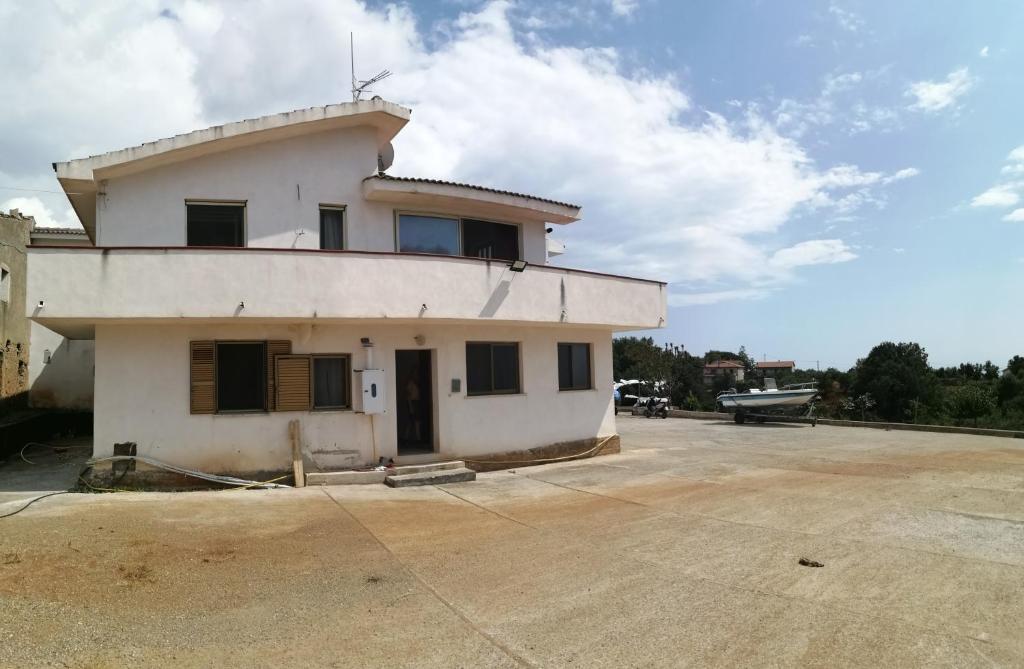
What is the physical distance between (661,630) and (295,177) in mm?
11577

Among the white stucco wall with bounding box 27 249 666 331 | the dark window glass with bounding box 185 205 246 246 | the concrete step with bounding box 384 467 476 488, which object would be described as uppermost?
the dark window glass with bounding box 185 205 246 246

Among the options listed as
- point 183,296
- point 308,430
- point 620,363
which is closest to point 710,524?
point 308,430

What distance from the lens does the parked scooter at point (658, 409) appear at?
104 ft

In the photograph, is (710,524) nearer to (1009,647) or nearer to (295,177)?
(1009,647)

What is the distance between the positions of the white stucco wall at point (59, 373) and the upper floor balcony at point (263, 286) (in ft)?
32.9

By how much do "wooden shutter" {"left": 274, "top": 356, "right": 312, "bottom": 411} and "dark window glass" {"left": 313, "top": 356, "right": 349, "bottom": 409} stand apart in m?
0.20

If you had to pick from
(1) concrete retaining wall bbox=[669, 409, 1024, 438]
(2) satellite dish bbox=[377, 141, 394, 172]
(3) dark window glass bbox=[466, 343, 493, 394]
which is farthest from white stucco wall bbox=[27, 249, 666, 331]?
(1) concrete retaining wall bbox=[669, 409, 1024, 438]

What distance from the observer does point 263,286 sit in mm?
11172

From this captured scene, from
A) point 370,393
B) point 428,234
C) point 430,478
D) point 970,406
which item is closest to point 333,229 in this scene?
point 428,234

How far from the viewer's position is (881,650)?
476 centimetres

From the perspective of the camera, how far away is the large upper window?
14359 mm

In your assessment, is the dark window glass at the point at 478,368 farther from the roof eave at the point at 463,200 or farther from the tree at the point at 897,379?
the tree at the point at 897,379

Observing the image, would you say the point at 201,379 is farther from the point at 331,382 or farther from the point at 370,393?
the point at 370,393

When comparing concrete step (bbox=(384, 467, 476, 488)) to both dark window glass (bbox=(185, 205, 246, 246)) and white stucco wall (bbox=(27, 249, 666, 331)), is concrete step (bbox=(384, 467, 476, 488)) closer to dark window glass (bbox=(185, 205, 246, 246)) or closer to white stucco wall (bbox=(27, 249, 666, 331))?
white stucco wall (bbox=(27, 249, 666, 331))
